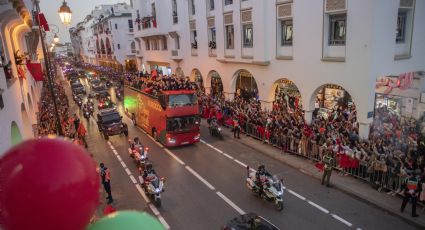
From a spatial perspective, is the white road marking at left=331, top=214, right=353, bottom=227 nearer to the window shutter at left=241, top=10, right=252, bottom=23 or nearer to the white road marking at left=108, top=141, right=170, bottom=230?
the white road marking at left=108, top=141, right=170, bottom=230

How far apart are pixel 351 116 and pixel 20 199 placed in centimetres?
1842

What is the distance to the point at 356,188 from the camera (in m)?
12.5

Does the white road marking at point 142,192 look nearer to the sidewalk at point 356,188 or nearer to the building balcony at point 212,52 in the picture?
the sidewalk at point 356,188

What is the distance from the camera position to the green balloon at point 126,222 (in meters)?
2.42

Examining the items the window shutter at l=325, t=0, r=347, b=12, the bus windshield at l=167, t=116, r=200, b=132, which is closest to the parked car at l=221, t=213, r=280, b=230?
the bus windshield at l=167, t=116, r=200, b=132

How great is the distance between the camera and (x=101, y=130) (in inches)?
903

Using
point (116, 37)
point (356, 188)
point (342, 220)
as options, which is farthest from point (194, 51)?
point (116, 37)

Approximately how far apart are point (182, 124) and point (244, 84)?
383 inches

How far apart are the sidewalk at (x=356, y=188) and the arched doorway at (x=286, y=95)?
4.82m

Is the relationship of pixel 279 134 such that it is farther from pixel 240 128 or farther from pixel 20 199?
pixel 20 199

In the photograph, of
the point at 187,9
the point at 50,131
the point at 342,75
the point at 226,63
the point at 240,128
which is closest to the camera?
the point at 342,75

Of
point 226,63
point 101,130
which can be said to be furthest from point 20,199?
point 226,63

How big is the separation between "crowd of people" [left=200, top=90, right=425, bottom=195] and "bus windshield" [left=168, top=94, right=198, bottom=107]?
3.63 metres

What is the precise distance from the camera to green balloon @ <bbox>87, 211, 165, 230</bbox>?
7.95ft
